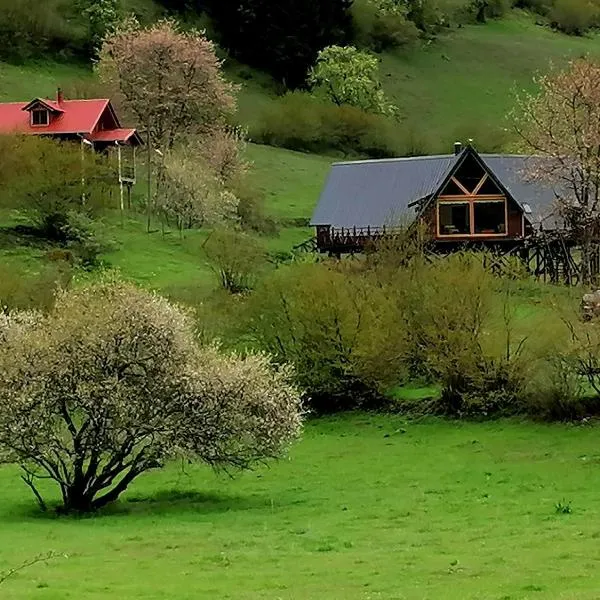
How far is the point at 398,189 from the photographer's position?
65.6m

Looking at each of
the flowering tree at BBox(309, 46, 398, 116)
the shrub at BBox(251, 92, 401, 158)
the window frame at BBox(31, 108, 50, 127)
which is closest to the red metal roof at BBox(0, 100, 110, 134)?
the window frame at BBox(31, 108, 50, 127)

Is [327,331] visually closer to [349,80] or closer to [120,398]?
[120,398]

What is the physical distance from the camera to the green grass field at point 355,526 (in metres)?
18.7

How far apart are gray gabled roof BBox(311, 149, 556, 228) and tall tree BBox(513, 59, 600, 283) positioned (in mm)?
1964

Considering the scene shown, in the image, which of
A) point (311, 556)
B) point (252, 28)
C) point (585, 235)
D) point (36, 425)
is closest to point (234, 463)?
point (36, 425)

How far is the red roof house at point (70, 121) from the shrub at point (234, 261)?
62.0 feet

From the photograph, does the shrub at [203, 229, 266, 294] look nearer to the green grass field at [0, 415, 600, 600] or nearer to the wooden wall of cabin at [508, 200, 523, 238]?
the green grass field at [0, 415, 600, 600]

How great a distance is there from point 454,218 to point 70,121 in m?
24.6

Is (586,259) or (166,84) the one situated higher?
(166,84)

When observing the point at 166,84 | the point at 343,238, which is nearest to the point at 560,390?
the point at 343,238

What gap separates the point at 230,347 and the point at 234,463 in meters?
13.2

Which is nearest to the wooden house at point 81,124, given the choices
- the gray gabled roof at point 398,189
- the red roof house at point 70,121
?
the red roof house at point 70,121

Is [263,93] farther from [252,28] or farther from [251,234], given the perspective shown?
[251,234]

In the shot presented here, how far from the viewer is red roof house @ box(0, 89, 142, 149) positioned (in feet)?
237
